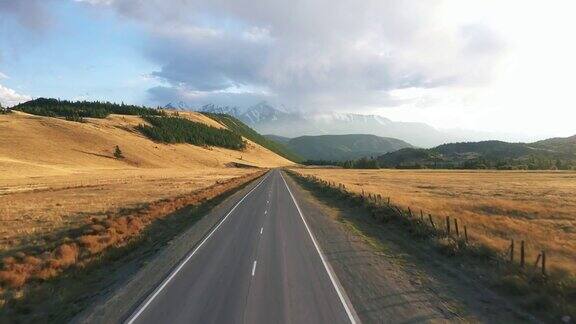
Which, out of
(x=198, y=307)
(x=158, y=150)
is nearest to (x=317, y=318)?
(x=198, y=307)

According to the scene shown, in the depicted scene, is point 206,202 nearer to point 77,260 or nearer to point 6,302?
point 77,260

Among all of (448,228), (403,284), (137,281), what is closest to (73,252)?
(137,281)

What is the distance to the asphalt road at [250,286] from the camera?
11211 mm

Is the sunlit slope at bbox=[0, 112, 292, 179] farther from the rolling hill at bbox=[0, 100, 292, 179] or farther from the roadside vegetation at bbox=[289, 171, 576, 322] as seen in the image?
the roadside vegetation at bbox=[289, 171, 576, 322]

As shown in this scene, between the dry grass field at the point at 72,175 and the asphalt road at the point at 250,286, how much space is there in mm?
10559

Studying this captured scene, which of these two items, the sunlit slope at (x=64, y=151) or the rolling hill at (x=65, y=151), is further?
the sunlit slope at (x=64, y=151)

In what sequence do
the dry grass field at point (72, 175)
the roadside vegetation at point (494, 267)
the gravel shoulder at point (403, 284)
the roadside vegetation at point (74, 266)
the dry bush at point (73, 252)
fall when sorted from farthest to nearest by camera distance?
the dry grass field at point (72, 175) < the dry bush at point (73, 252) < the roadside vegetation at point (74, 266) < the roadside vegetation at point (494, 267) < the gravel shoulder at point (403, 284)

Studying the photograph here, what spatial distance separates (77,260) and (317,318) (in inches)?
477

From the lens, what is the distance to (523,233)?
76.3 feet

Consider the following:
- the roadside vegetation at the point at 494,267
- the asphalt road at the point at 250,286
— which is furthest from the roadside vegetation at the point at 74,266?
the roadside vegetation at the point at 494,267

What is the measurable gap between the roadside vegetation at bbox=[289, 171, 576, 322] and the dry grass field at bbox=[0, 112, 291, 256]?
1901 cm

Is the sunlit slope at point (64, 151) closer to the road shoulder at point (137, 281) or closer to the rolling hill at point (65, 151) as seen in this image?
the rolling hill at point (65, 151)

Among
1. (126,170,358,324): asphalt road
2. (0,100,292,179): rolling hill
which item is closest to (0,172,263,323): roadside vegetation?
(126,170,358,324): asphalt road

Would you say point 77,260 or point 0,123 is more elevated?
point 0,123
